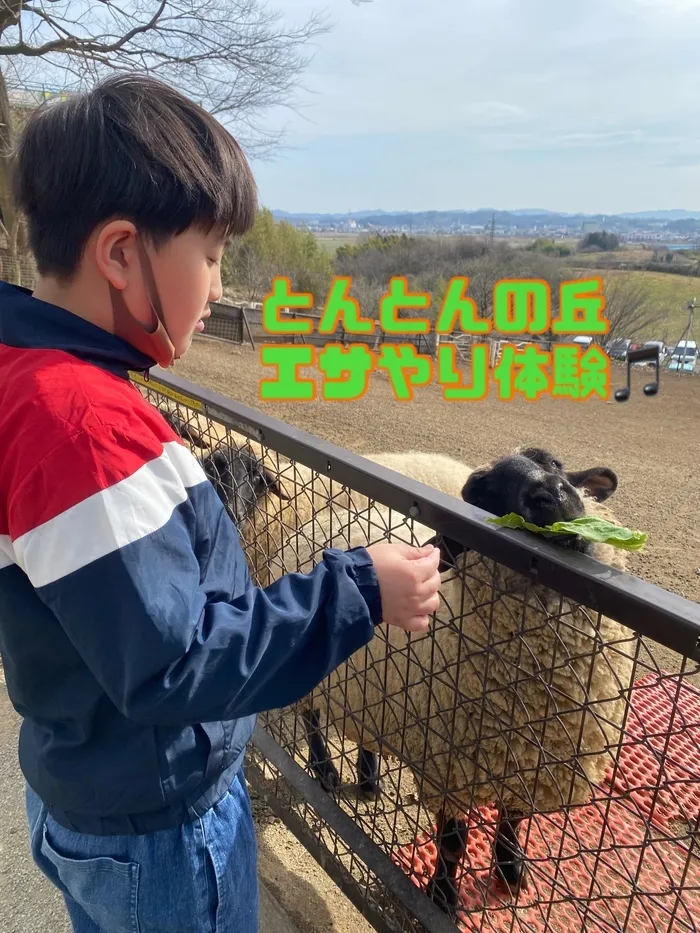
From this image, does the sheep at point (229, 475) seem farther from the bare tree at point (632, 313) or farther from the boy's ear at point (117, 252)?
the bare tree at point (632, 313)

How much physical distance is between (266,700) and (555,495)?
113 cm

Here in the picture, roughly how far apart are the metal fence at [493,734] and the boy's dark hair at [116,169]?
0.72 m

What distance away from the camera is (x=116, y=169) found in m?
0.88

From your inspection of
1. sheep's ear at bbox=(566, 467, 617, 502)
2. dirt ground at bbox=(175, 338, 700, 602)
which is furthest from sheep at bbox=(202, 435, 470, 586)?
dirt ground at bbox=(175, 338, 700, 602)

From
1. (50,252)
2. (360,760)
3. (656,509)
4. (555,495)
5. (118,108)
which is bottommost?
(656,509)

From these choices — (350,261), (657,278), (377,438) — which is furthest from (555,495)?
(350,261)

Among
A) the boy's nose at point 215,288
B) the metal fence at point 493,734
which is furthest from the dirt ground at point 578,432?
the boy's nose at point 215,288

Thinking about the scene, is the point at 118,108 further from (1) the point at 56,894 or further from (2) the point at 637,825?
(2) the point at 637,825

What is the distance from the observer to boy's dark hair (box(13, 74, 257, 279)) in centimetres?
88

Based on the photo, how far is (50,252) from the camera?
3.02ft

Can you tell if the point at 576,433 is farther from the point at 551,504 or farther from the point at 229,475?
the point at 551,504

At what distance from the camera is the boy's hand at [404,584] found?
38.0 inches

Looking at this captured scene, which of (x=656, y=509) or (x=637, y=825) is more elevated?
(x=637, y=825)

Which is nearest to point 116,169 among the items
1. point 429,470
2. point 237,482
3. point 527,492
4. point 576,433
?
point 527,492
